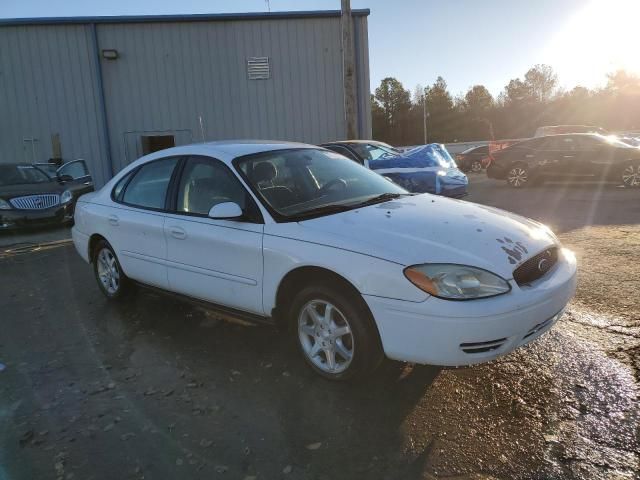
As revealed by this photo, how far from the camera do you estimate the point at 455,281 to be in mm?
2770

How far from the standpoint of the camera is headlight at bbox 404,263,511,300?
108 inches

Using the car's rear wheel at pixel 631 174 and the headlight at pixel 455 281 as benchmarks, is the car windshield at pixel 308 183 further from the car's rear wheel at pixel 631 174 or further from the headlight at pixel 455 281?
the car's rear wheel at pixel 631 174

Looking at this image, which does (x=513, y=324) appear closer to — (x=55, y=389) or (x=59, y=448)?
(x=59, y=448)

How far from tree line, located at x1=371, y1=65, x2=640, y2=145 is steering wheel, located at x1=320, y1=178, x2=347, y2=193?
64.2 m

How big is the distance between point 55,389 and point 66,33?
597 inches

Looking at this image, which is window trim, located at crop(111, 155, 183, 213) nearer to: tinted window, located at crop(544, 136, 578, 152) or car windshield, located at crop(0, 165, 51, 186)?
car windshield, located at crop(0, 165, 51, 186)

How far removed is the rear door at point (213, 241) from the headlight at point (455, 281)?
113cm

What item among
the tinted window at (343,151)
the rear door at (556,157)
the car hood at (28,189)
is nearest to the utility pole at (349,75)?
the tinted window at (343,151)

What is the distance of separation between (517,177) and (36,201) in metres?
11.3

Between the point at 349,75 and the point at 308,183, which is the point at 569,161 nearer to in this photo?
the point at 349,75

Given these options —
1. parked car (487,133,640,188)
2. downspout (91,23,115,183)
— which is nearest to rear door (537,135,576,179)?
parked car (487,133,640,188)

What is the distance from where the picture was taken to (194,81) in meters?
16.0

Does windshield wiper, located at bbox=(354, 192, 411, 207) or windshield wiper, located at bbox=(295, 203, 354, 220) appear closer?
windshield wiper, located at bbox=(295, 203, 354, 220)

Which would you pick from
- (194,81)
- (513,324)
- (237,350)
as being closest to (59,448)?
(237,350)
